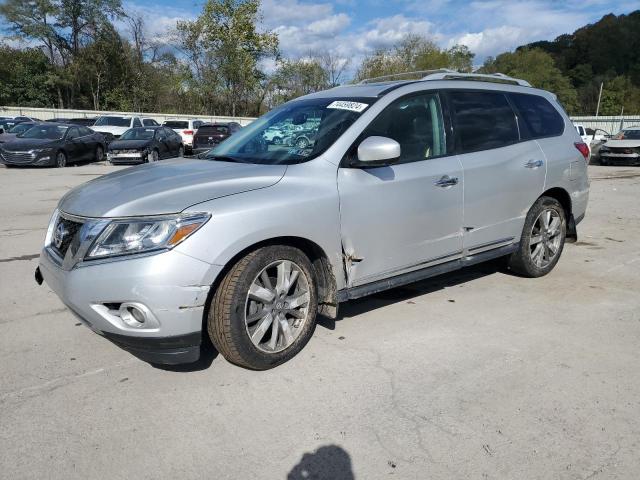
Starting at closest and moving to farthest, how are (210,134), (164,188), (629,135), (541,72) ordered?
(164,188) < (629,135) < (210,134) < (541,72)

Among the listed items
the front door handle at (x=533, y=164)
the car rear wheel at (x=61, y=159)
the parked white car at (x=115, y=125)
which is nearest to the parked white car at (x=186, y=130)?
the parked white car at (x=115, y=125)

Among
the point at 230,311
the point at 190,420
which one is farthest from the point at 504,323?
the point at 190,420

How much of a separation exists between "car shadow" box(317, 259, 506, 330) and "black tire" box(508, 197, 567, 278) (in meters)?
0.37

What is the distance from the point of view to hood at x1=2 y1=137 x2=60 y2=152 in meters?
16.8

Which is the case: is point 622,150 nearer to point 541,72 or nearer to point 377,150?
point 377,150

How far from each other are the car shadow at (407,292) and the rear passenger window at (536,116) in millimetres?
1384

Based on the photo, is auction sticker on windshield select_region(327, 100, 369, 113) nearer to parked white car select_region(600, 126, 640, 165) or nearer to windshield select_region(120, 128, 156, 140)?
windshield select_region(120, 128, 156, 140)

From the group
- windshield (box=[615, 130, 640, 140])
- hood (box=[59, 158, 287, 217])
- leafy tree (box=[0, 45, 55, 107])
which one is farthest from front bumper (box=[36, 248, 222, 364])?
leafy tree (box=[0, 45, 55, 107])

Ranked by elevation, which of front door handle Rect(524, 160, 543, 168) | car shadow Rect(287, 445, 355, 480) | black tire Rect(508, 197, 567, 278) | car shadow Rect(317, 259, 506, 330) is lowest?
car shadow Rect(287, 445, 355, 480)

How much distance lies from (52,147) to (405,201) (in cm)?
1659

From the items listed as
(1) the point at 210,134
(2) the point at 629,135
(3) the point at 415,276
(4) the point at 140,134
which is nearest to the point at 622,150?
(2) the point at 629,135

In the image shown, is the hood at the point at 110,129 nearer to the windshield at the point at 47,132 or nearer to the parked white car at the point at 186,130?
the parked white car at the point at 186,130

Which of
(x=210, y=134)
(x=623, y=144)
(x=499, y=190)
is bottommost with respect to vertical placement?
(x=623, y=144)

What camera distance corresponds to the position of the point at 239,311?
3104 mm
